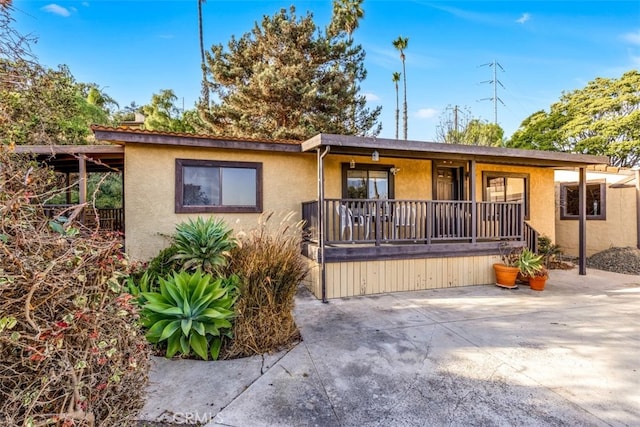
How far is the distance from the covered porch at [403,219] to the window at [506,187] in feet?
1.92

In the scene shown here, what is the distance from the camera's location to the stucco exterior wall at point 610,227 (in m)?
9.81

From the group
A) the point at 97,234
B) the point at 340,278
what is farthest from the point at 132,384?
the point at 340,278

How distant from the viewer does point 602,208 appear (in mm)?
10430

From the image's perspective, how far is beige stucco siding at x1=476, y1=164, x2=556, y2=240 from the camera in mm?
9688

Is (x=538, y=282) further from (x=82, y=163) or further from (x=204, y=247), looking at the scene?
(x=82, y=163)

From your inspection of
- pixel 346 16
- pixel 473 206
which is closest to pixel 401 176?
pixel 473 206

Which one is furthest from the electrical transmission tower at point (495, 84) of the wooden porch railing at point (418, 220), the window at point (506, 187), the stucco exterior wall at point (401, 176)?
the wooden porch railing at point (418, 220)

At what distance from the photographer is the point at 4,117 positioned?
5.91 ft

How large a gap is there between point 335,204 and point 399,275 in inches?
83.2

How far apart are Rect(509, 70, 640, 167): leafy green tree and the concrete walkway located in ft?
49.5

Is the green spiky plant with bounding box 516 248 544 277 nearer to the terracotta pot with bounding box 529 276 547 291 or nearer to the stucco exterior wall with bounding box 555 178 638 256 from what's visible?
the terracotta pot with bounding box 529 276 547 291

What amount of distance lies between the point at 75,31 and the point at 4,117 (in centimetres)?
1015

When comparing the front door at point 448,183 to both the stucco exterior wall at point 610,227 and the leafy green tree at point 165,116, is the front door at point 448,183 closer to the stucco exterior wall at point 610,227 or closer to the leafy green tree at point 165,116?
the stucco exterior wall at point 610,227

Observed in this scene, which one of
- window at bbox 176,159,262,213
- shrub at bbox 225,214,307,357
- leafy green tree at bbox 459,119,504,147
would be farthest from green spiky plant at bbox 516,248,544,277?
leafy green tree at bbox 459,119,504,147
